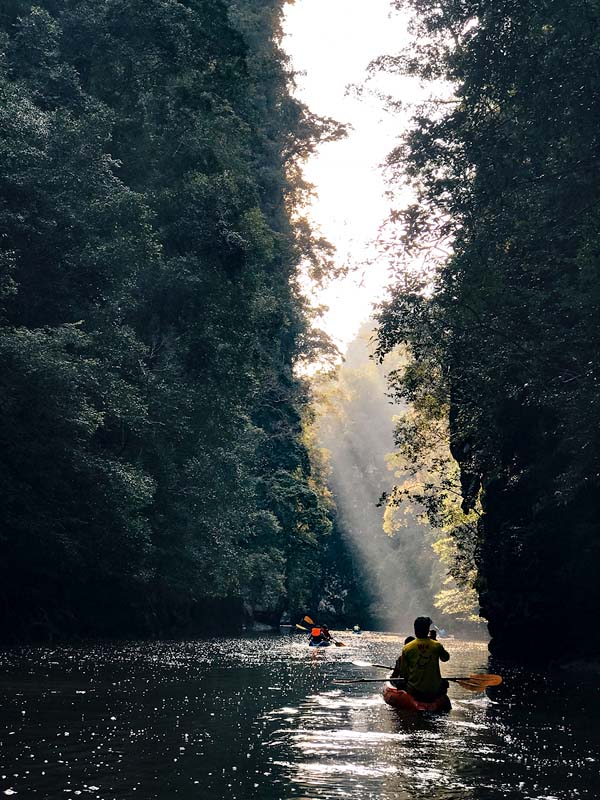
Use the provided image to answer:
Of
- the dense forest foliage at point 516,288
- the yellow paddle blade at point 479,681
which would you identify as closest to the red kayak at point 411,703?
the yellow paddle blade at point 479,681

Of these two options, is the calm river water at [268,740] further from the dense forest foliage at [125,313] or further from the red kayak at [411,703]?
the dense forest foliage at [125,313]

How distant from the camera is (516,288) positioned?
21.7m

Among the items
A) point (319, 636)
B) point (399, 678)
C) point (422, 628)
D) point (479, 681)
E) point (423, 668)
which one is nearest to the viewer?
point (423, 668)

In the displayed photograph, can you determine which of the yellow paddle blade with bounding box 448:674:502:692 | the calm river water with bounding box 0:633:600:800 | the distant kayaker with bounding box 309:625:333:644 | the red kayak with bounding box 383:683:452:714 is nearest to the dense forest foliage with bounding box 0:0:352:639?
the distant kayaker with bounding box 309:625:333:644

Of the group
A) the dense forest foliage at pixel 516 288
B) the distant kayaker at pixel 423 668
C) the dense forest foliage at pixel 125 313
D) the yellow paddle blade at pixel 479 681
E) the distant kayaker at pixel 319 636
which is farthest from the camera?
the distant kayaker at pixel 319 636

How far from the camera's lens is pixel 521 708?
15.5 metres

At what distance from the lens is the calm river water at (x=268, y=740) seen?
7.76 metres

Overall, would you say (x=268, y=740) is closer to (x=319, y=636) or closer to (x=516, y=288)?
(x=516, y=288)

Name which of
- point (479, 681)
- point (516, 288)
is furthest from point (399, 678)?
point (516, 288)

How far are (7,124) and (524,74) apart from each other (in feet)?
41.8

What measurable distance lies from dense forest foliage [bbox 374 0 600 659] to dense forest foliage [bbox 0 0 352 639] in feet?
23.8

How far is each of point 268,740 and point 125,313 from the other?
872 inches

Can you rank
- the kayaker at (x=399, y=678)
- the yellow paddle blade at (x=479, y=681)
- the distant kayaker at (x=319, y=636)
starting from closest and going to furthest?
1. the kayaker at (x=399, y=678)
2. the yellow paddle blade at (x=479, y=681)
3. the distant kayaker at (x=319, y=636)

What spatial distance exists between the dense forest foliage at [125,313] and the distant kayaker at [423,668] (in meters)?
11.3
